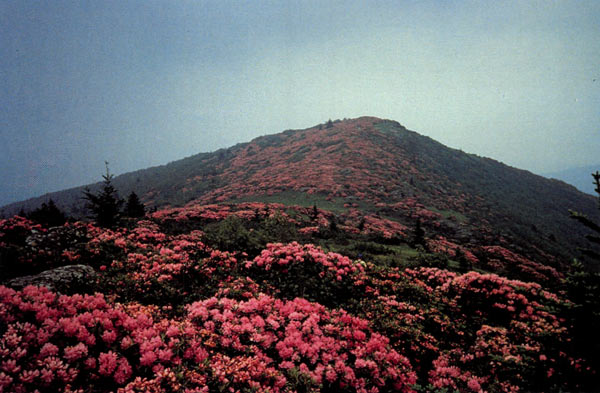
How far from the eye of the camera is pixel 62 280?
16.8ft

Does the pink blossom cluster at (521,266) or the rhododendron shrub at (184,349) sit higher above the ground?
the rhododendron shrub at (184,349)

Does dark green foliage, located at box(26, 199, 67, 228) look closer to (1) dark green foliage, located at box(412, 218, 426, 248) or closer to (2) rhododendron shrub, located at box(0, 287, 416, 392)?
(2) rhododendron shrub, located at box(0, 287, 416, 392)

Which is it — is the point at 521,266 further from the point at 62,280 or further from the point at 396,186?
the point at 62,280

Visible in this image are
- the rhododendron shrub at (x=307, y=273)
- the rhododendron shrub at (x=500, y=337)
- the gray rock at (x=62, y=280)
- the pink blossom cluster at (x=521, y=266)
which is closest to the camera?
the rhododendron shrub at (x=500, y=337)

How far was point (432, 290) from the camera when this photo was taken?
789 cm

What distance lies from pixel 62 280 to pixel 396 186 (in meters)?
33.8

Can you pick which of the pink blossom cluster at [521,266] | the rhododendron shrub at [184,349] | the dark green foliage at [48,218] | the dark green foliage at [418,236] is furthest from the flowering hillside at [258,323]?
the pink blossom cluster at [521,266]

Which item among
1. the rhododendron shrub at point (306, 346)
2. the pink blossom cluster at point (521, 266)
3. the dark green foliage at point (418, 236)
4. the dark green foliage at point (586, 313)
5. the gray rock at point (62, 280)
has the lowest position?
the pink blossom cluster at point (521, 266)

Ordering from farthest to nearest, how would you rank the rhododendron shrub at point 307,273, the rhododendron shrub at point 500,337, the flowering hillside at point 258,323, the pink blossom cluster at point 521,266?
1. the pink blossom cluster at point 521,266
2. the rhododendron shrub at point 307,273
3. the rhododendron shrub at point 500,337
4. the flowering hillside at point 258,323

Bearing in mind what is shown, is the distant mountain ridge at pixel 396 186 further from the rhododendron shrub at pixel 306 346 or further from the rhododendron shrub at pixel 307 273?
the rhododendron shrub at pixel 306 346

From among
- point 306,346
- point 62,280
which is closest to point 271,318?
point 306,346

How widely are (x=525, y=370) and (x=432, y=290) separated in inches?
154

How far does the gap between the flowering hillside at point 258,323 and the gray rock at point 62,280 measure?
1.8 inches

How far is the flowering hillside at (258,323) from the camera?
128 inches
